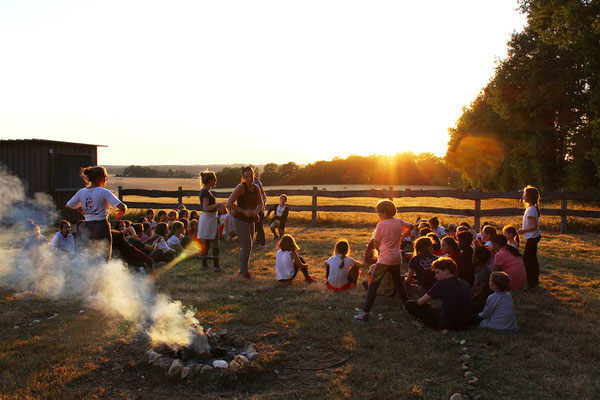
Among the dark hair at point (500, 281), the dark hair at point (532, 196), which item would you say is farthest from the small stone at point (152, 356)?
the dark hair at point (532, 196)

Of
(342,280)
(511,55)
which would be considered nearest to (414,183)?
(511,55)

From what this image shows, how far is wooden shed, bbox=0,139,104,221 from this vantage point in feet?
53.2

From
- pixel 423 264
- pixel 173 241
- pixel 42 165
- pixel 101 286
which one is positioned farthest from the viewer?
pixel 42 165

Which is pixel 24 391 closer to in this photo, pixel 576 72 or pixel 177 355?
pixel 177 355

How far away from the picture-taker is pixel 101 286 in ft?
21.6

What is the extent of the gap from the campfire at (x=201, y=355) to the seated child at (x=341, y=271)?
2628mm

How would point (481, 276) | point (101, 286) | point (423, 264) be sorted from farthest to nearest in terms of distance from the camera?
point (101, 286), point (481, 276), point (423, 264)

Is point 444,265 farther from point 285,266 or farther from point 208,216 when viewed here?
point 208,216

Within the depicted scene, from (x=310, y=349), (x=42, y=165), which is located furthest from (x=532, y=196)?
(x=42, y=165)

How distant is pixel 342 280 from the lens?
24.0ft

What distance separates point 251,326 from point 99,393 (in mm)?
2092

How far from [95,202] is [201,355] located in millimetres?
2670

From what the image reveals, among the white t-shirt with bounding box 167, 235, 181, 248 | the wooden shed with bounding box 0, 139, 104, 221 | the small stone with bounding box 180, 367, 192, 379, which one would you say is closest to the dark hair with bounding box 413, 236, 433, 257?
the small stone with bounding box 180, 367, 192, 379

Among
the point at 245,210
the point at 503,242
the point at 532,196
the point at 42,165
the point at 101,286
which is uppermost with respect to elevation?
the point at 42,165
